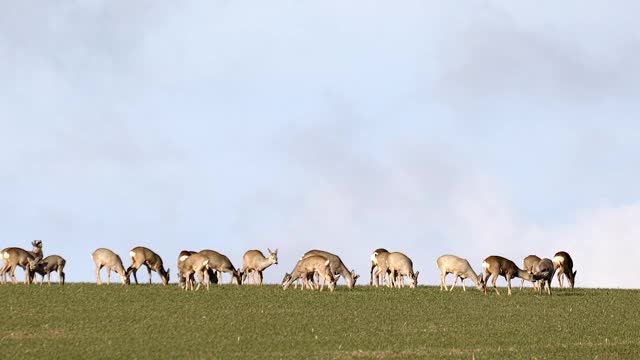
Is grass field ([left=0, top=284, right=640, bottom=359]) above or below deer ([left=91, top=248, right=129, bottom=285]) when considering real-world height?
below

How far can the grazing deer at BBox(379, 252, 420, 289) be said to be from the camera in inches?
1833

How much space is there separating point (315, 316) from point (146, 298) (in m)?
6.87

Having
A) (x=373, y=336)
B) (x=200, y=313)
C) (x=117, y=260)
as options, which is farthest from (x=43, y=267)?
(x=373, y=336)

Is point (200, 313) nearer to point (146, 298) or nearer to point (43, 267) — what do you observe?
point (146, 298)

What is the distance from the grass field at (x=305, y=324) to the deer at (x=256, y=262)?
12.1 feet

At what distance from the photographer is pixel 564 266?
168 feet

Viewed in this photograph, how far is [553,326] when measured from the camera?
35469 mm

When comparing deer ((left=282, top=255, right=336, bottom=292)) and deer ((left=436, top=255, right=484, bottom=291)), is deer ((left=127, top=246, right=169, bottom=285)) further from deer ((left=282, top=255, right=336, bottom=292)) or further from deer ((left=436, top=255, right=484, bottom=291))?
deer ((left=436, top=255, right=484, bottom=291))

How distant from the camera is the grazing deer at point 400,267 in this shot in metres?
46.6

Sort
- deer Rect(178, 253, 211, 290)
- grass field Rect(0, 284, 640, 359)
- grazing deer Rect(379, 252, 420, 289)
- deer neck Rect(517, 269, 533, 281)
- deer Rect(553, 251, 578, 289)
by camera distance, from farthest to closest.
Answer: deer Rect(553, 251, 578, 289) < grazing deer Rect(379, 252, 420, 289) < deer neck Rect(517, 269, 533, 281) < deer Rect(178, 253, 211, 290) < grass field Rect(0, 284, 640, 359)

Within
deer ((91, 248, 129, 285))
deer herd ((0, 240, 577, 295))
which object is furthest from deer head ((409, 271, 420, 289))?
deer ((91, 248, 129, 285))

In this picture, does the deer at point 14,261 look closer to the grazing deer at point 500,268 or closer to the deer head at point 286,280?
the deer head at point 286,280

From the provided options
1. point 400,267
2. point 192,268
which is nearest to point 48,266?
point 192,268

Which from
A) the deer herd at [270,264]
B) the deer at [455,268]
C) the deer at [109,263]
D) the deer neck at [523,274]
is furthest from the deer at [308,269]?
the deer neck at [523,274]
